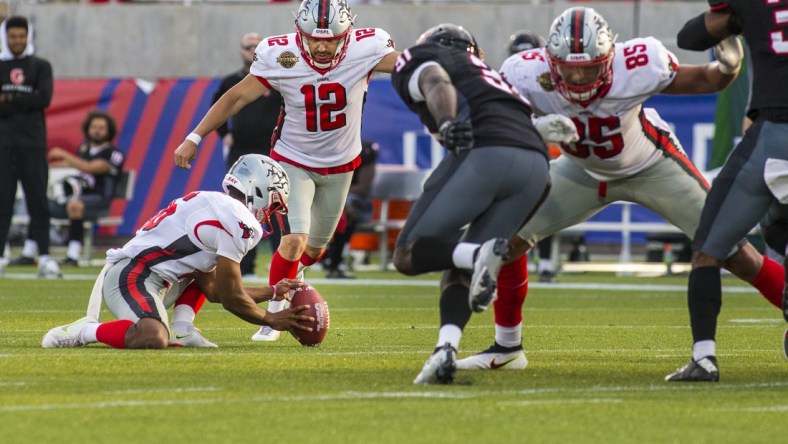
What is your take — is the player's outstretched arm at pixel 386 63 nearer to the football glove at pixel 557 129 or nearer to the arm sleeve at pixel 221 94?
the football glove at pixel 557 129

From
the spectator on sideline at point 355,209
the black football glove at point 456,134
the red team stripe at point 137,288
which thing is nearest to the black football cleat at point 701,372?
the black football glove at point 456,134

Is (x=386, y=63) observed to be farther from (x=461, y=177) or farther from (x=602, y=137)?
(x=461, y=177)

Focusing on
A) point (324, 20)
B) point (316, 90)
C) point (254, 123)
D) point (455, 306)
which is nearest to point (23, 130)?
point (254, 123)

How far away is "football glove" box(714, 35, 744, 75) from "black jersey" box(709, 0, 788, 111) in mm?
134

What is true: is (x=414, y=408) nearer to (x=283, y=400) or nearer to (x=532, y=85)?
(x=283, y=400)

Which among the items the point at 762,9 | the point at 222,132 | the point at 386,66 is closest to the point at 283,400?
the point at 762,9

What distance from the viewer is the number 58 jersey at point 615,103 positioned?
19.6 ft

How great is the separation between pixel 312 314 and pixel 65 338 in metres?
1.19

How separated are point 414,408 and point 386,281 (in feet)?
29.3

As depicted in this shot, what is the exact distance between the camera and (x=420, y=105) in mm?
5613

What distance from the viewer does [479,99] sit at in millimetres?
5508

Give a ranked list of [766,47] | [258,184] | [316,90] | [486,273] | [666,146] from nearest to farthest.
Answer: [486,273] < [766,47] < [666,146] < [258,184] < [316,90]

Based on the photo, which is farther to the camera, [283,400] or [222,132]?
[222,132]

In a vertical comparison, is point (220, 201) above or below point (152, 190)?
above
